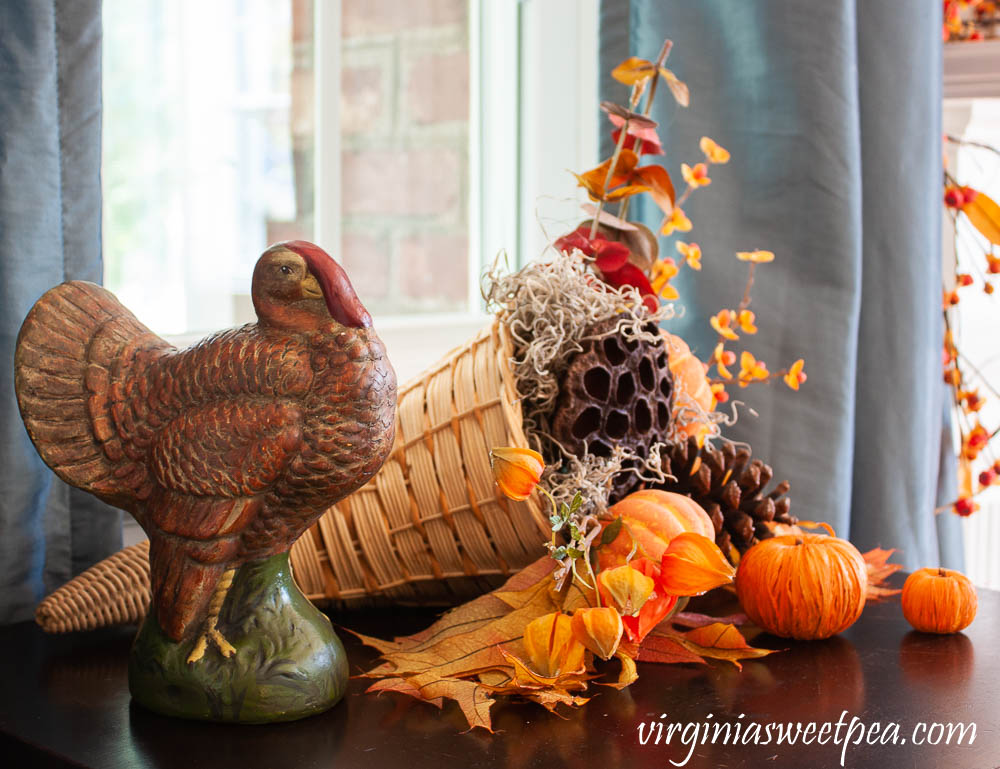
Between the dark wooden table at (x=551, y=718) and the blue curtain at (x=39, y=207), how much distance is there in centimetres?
7

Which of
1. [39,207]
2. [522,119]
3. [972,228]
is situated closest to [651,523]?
[39,207]

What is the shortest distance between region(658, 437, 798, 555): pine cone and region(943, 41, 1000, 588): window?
878mm

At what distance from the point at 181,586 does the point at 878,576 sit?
0.68 m

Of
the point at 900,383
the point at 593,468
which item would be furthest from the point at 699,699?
the point at 900,383

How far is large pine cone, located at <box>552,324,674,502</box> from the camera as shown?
0.80 meters

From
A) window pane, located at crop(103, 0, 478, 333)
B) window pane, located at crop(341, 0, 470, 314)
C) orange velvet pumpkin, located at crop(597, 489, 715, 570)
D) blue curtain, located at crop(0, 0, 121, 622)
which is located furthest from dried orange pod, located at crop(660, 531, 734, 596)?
window pane, located at crop(341, 0, 470, 314)

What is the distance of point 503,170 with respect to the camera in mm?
1560

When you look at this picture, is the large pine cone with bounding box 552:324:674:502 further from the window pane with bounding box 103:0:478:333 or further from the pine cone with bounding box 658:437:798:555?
the window pane with bounding box 103:0:478:333

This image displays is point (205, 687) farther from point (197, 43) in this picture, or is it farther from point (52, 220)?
point (197, 43)

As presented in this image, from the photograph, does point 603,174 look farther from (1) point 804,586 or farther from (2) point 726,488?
(1) point 804,586

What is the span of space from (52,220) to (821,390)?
911mm

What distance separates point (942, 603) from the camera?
82 cm

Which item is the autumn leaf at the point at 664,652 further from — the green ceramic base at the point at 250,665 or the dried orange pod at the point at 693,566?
the green ceramic base at the point at 250,665

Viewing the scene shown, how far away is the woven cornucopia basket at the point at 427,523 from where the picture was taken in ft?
2.55
